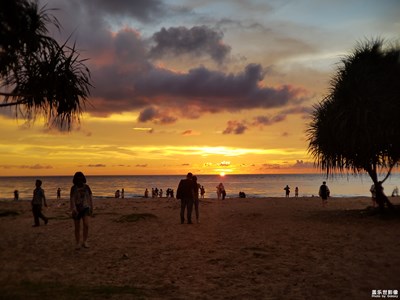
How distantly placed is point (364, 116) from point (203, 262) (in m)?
10.8

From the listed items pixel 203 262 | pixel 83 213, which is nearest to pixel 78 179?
pixel 83 213

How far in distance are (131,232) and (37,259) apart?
5259 mm

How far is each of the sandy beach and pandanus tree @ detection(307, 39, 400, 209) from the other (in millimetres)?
3684

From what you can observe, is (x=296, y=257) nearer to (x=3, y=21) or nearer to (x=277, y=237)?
(x=277, y=237)

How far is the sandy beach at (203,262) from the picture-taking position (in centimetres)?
707

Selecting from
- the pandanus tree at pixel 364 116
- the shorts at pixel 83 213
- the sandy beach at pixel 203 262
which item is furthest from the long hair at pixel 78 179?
the pandanus tree at pixel 364 116

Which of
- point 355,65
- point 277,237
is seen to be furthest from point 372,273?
point 355,65

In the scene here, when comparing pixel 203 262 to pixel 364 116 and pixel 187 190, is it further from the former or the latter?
pixel 364 116

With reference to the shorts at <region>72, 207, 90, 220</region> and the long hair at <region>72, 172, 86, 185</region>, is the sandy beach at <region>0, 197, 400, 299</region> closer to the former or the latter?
the shorts at <region>72, 207, 90, 220</region>

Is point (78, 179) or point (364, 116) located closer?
point (78, 179)

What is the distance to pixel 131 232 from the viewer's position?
592 inches

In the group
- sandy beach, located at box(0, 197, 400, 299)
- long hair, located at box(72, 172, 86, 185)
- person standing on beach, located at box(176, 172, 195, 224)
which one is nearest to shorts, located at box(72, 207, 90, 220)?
long hair, located at box(72, 172, 86, 185)

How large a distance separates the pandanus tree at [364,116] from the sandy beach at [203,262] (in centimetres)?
368

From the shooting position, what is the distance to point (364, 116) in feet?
55.6
